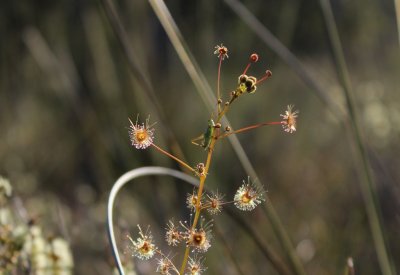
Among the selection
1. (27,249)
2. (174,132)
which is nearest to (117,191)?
(27,249)

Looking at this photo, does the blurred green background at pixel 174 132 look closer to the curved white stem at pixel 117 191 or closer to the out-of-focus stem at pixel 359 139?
the out-of-focus stem at pixel 359 139

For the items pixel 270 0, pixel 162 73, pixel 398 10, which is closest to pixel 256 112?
pixel 162 73

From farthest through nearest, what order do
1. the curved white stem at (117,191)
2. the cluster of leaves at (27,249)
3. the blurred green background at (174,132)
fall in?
the blurred green background at (174,132), the cluster of leaves at (27,249), the curved white stem at (117,191)

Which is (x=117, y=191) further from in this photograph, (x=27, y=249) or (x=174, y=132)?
(x=174, y=132)

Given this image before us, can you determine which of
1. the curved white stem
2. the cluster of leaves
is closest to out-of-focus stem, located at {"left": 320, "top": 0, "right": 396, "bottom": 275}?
the curved white stem

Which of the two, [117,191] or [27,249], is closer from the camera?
[117,191]

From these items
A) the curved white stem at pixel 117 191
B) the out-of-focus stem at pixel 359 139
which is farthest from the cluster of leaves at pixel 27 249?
the out-of-focus stem at pixel 359 139

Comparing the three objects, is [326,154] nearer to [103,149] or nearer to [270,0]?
[103,149]

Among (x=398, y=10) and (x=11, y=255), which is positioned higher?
(x=398, y=10)

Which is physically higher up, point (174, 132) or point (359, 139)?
point (174, 132)
